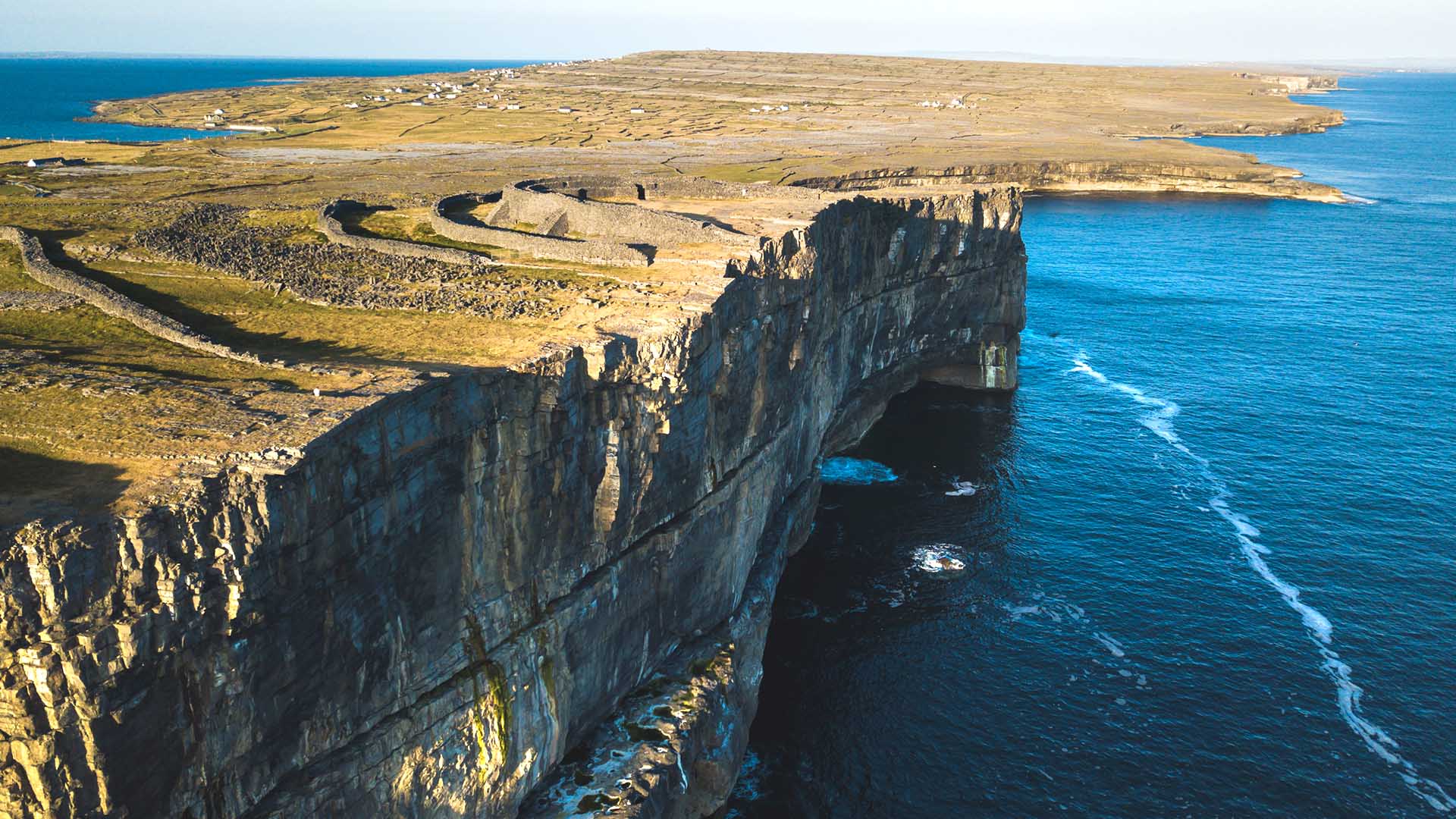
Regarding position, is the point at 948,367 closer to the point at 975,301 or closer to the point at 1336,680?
the point at 975,301

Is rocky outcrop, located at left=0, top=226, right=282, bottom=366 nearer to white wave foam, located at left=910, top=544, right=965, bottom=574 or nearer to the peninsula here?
the peninsula

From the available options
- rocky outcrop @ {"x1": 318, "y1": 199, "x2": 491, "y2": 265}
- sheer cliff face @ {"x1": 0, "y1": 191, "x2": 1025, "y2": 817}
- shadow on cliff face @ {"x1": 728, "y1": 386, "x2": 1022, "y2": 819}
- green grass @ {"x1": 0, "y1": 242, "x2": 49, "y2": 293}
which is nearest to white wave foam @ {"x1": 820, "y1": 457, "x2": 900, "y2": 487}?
shadow on cliff face @ {"x1": 728, "y1": 386, "x2": 1022, "y2": 819}

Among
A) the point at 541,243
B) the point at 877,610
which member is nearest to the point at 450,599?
the point at 877,610

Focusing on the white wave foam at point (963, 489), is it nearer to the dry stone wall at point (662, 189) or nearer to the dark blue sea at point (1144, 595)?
the dark blue sea at point (1144, 595)

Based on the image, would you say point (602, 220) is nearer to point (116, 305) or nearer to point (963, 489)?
point (116, 305)

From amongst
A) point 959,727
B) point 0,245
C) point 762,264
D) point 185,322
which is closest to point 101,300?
point 185,322

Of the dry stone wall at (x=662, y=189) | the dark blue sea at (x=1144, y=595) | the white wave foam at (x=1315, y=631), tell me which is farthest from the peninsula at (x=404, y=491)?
the white wave foam at (x=1315, y=631)
